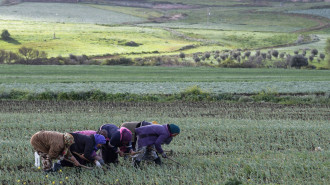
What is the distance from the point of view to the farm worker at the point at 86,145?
460 inches

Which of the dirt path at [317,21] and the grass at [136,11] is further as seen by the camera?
the grass at [136,11]

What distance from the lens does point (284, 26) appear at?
396 ft

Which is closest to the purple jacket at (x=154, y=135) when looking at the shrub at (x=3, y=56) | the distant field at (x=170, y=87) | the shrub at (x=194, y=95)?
the shrub at (x=194, y=95)

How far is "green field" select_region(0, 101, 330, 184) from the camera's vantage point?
11656 millimetres

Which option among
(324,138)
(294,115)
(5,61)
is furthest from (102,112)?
(5,61)

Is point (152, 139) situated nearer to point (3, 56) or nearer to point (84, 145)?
point (84, 145)

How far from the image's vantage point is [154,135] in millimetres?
12594

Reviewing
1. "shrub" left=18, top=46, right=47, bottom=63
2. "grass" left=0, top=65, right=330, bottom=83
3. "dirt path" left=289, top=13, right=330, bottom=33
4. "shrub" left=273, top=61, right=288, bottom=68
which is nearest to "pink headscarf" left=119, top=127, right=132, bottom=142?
"grass" left=0, top=65, right=330, bottom=83

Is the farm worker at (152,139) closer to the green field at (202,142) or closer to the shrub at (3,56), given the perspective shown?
the green field at (202,142)

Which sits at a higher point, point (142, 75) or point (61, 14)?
point (142, 75)

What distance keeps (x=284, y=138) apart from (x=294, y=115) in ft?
23.9

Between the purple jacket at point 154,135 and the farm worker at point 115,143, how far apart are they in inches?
14.2

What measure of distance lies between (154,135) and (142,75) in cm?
3192

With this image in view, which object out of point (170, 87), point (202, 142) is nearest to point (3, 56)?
point (170, 87)
